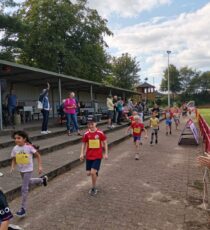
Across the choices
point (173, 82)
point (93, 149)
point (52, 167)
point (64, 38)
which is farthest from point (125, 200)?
point (173, 82)

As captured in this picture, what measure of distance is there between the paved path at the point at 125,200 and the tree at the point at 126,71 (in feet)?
170

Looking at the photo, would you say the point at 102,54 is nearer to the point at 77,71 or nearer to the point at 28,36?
the point at 77,71

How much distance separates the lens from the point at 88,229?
5.45m

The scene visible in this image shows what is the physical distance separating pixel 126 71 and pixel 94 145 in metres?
56.4

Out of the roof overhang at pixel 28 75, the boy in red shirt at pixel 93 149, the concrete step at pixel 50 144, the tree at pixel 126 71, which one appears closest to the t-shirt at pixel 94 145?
the boy in red shirt at pixel 93 149

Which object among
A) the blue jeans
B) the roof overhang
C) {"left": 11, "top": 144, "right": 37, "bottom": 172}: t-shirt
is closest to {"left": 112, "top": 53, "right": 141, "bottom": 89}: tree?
the roof overhang

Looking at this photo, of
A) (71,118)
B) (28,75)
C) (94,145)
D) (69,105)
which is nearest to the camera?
(94,145)

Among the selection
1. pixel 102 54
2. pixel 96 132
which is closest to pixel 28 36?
pixel 102 54

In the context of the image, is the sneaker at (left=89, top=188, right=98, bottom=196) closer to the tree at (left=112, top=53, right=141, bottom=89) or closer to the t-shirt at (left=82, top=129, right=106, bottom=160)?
the t-shirt at (left=82, top=129, right=106, bottom=160)

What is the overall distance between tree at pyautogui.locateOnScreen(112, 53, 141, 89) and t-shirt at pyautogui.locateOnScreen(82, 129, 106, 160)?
177ft

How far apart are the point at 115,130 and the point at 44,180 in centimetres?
1304

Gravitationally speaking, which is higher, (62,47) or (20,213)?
(62,47)

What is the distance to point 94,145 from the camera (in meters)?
7.63

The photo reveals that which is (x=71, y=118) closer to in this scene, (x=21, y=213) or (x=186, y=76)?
(x=21, y=213)
